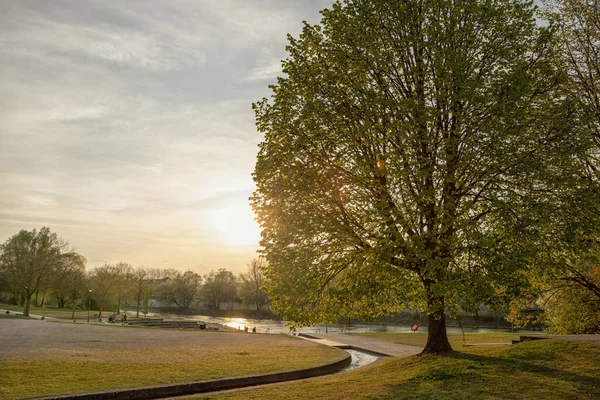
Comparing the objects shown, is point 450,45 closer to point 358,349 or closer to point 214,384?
point 214,384

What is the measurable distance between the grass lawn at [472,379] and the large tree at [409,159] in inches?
80.6

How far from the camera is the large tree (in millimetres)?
14516

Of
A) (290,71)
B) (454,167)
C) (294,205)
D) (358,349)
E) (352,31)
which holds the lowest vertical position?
(358,349)

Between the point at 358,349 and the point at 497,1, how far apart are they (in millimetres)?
22105

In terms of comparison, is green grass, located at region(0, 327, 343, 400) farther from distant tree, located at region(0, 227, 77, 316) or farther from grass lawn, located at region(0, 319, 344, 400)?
distant tree, located at region(0, 227, 77, 316)

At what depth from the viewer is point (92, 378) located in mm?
14328

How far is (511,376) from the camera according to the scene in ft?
42.2

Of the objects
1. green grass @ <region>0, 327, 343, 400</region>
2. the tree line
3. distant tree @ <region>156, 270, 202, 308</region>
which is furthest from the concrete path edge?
distant tree @ <region>156, 270, 202, 308</region>

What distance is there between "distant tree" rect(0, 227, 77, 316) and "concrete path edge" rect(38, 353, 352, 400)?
204 feet

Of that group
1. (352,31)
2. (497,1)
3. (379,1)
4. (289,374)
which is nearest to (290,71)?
(352,31)

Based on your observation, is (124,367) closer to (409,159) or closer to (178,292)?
(409,159)

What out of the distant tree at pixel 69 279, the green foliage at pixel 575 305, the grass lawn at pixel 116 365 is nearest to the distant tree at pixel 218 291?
the distant tree at pixel 69 279

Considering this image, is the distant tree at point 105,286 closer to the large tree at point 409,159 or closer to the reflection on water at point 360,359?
the reflection on water at point 360,359

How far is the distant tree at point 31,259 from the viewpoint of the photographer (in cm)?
7300
